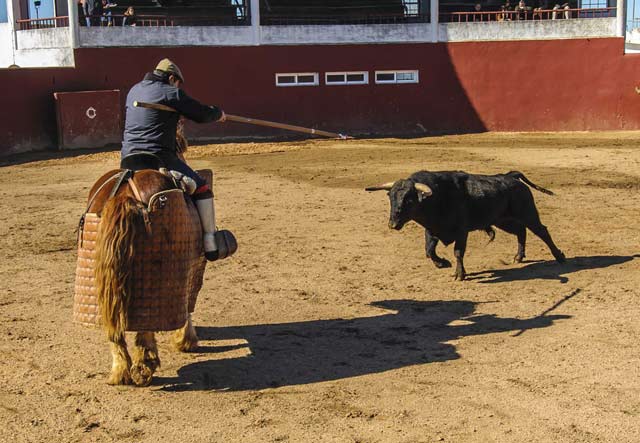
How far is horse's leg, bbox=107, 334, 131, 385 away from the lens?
5.94m

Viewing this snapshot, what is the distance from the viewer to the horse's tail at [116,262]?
5.71 meters

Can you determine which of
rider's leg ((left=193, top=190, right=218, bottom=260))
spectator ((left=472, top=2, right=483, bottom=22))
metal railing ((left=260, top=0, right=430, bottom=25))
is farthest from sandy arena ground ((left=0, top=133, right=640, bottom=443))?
metal railing ((left=260, top=0, right=430, bottom=25))

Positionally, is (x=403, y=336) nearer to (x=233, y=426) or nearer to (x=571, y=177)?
(x=233, y=426)

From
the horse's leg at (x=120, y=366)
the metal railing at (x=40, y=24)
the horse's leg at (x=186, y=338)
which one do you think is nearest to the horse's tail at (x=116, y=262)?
the horse's leg at (x=120, y=366)

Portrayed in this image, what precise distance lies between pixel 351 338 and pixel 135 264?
190cm

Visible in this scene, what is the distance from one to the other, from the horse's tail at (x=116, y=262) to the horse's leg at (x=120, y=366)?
7.9 inches

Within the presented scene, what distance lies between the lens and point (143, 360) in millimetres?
5965

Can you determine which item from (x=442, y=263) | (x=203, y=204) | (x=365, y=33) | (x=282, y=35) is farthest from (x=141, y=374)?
(x=365, y=33)

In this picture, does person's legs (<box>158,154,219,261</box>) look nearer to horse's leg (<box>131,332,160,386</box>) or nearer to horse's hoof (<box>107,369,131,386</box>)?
horse's leg (<box>131,332,160,386</box>)

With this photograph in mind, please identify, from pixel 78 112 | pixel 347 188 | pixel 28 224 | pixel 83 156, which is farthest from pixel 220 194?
pixel 78 112

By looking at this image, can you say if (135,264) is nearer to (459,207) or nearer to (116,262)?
(116,262)

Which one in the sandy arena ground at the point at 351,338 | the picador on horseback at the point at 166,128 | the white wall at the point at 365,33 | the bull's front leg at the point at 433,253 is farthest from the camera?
the white wall at the point at 365,33

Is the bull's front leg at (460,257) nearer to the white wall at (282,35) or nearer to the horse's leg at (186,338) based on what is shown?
the horse's leg at (186,338)

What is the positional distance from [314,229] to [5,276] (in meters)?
3.61
